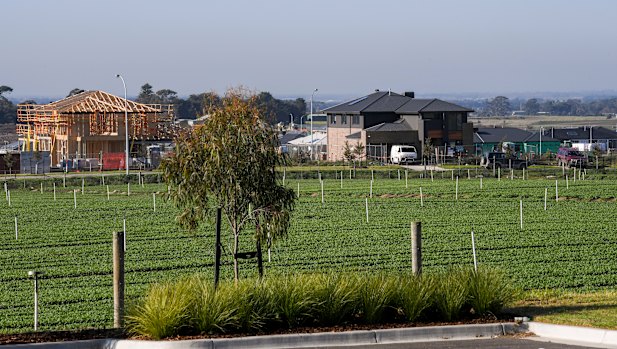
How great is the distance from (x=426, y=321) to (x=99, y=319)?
6.55 meters

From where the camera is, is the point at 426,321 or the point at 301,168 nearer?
the point at 426,321

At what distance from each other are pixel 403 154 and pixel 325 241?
5005 cm

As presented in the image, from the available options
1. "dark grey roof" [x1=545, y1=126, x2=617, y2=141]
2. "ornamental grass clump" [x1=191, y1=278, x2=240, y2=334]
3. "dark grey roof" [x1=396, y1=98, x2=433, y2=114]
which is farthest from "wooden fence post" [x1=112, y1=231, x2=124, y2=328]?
"dark grey roof" [x1=545, y1=126, x2=617, y2=141]

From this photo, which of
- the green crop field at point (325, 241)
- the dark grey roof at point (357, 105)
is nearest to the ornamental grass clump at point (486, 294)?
the green crop field at point (325, 241)

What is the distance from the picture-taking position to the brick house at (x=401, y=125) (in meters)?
89.6

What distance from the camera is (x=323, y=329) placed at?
15891 millimetres

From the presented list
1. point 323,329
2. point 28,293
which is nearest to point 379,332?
point 323,329

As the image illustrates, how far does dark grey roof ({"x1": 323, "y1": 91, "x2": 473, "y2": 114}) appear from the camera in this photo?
90.5m

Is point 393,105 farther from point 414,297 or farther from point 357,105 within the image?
point 414,297

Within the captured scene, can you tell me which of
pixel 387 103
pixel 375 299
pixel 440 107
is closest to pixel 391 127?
pixel 440 107

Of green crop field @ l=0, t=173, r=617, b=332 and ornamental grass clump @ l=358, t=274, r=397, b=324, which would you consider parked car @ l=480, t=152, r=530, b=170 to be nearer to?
green crop field @ l=0, t=173, r=617, b=332

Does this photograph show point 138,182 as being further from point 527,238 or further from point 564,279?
point 564,279

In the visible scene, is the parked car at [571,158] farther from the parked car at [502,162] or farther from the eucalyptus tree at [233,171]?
the eucalyptus tree at [233,171]

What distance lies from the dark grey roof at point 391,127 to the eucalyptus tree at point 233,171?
71.4 metres
